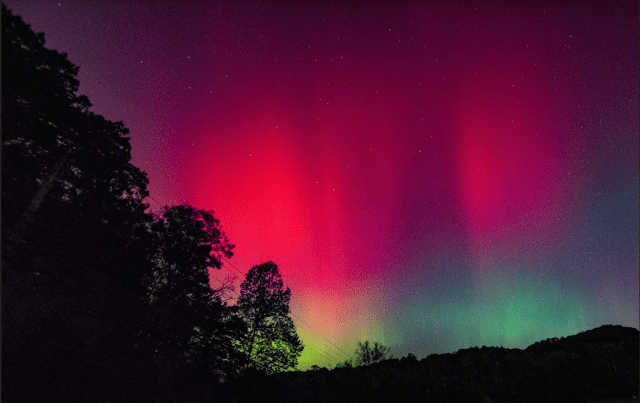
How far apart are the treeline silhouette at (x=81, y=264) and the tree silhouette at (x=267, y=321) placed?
6.74m

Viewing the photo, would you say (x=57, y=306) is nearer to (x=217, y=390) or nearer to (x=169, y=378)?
(x=169, y=378)

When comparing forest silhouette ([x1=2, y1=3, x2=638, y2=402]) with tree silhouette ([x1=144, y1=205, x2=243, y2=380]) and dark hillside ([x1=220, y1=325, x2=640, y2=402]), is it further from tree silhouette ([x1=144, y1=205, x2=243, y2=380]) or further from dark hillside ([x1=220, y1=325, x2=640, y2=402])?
dark hillside ([x1=220, y1=325, x2=640, y2=402])

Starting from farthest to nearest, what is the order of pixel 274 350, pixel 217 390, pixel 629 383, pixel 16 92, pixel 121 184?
pixel 629 383 → pixel 274 350 → pixel 217 390 → pixel 121 184 → pixel 16 92

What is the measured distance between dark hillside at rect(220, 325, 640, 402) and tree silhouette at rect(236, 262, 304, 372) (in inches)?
228

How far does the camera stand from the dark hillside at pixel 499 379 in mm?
40188

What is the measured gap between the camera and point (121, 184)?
15.0 meters

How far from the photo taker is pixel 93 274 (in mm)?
11945

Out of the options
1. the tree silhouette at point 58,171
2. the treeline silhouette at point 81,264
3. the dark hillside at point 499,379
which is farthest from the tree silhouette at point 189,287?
the dark hillside at point 499,379

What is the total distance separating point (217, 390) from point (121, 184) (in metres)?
14.6

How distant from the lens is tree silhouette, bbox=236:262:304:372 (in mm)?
25953

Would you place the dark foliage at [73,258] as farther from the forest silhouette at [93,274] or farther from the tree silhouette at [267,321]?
the tree silhouette at [267,321]

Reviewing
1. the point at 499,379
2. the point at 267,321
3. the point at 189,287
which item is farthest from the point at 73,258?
the point at 499,379

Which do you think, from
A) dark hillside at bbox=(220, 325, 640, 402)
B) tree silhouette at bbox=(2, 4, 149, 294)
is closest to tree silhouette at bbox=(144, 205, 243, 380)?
tree silhouette at bbox=(2, 4, 149, 294)

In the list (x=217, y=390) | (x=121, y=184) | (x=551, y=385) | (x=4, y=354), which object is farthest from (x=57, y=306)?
(x=551, y=385)
